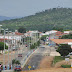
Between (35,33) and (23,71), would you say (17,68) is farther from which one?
(35,33)

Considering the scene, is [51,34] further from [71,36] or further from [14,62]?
[14,62]

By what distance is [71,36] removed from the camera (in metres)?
135

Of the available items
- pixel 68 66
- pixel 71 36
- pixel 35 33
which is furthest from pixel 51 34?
→ pixel 68 66

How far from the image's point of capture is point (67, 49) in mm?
58406

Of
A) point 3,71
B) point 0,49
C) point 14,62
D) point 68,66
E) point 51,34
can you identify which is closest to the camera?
point 3,71

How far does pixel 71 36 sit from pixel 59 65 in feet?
283

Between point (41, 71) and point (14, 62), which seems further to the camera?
point (14, 62)

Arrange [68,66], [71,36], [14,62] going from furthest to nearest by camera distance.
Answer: [71,36]
[14,62]
[68,66]

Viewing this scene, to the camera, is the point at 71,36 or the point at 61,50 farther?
the point at 71,36

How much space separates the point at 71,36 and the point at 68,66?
288ft

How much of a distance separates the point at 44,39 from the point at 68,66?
11214cm

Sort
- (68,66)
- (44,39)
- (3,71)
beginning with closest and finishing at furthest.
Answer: (3,71) → (68,66) → (44,39)

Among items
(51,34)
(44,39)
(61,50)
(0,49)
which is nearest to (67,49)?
(61,50)

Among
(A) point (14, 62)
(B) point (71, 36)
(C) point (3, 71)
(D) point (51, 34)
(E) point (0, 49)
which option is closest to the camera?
(C) point (3, 71)
